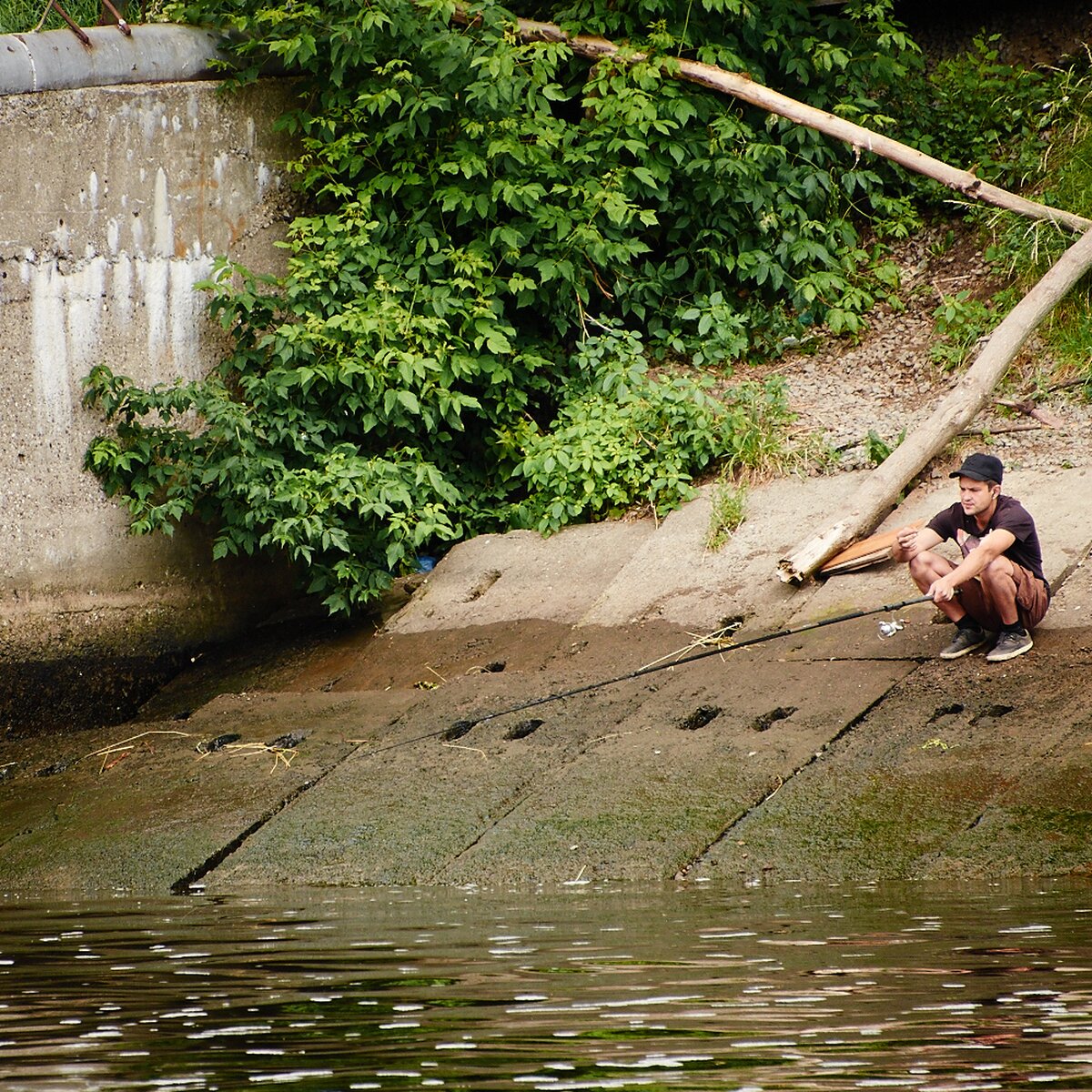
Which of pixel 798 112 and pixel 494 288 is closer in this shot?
pixel 494 288

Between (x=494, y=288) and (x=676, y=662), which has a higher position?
(x=494, y=288)

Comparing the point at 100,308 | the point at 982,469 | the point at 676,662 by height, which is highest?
the point at 100,308

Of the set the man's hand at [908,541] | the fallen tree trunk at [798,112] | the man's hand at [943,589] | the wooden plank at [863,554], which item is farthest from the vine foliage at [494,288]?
the man's hand at [943,589]

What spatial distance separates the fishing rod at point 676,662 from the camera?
833cm

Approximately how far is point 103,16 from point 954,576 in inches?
314

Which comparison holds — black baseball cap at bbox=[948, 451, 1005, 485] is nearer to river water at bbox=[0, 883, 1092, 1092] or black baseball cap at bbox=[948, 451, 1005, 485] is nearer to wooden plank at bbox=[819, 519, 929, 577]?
wooden plank at bbox=[819, 519, 929, 577]

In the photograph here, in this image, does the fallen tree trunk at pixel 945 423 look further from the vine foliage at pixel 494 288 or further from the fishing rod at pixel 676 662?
the vine foliage at pixel 494 288

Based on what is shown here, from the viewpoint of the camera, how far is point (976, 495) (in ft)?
25.3

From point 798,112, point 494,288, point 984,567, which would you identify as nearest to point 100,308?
point 494,288

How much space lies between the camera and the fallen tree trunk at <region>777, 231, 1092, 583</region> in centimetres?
934

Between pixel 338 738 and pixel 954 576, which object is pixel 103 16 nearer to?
pixel 338 738

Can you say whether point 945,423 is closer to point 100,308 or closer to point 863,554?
point 863,554

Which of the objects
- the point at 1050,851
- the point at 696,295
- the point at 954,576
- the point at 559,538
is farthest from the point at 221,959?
the point at 696,295

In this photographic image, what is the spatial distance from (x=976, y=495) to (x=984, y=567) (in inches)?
14.0
